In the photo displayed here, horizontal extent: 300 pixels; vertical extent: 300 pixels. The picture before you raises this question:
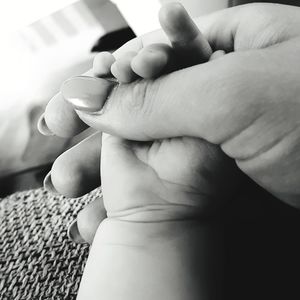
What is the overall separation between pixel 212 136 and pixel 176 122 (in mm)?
27

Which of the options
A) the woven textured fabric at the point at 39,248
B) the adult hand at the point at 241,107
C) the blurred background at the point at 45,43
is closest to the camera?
the adult hand at the point at 241,107

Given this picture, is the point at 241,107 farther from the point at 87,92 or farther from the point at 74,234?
the point at 74,234

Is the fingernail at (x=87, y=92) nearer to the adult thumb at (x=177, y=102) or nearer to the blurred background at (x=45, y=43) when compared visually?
the adult thumb at (x=177, y=102)

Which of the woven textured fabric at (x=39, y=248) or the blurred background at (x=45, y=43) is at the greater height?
the blurred background at (x=45, y=43)

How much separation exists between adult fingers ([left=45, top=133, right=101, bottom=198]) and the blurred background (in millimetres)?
246

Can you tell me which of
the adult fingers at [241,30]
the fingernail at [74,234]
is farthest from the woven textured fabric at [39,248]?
the adult fingers at [241,30]

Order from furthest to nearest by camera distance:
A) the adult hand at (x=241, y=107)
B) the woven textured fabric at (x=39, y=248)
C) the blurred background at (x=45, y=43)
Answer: the blurred background at (x=45, y=43)
the woven textured fabric at (x=39, y=248)
the adult hand at (x=241, y=107)

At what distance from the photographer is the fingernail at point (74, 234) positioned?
0.41 m

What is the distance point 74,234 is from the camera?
0.41 metres

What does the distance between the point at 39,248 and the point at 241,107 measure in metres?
0.26

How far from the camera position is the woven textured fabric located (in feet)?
1.23

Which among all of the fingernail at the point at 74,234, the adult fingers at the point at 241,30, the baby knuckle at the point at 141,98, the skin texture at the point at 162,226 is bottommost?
the fingernail at the point at 74,234

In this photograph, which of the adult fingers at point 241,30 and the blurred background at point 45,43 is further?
the blurred background at point 45,43

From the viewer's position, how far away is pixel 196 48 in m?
0.31
